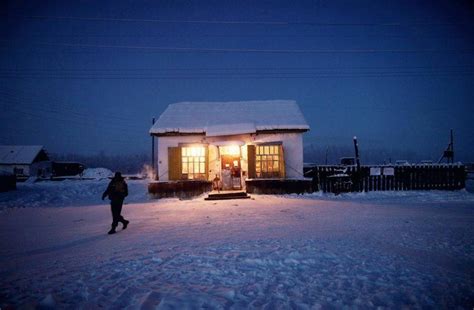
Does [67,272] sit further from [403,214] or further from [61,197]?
[61,197]

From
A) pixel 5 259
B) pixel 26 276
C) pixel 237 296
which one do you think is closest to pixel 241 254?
pixel 237 296

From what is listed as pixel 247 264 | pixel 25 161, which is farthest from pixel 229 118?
pixel 25 161

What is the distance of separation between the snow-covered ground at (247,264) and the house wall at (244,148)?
7.66 metres

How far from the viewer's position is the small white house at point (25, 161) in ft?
141

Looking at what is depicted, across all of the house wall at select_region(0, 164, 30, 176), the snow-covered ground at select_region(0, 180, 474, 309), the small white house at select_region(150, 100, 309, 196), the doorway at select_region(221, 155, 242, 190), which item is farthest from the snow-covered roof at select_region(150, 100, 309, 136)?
the house wall at select_region(0, 164, 30, 176)

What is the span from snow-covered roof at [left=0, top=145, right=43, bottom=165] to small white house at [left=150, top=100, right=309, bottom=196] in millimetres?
41546

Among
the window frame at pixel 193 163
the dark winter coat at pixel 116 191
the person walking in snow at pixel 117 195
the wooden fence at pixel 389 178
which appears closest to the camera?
the person walking in snow at pixel 117 195

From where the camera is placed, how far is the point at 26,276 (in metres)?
4.03

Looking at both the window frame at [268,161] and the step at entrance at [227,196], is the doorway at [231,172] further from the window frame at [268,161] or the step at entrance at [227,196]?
the step at entrance at [227,196]

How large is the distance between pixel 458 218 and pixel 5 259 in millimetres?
11637

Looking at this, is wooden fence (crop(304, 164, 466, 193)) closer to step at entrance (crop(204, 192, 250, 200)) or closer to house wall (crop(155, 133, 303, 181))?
house wall (crop(155, 133, 303, 181))

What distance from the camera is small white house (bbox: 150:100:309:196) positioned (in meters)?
15.1

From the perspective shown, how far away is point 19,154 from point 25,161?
291 centimetres

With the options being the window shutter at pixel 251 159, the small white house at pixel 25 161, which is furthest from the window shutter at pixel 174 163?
the small white house at pixel 25 161
